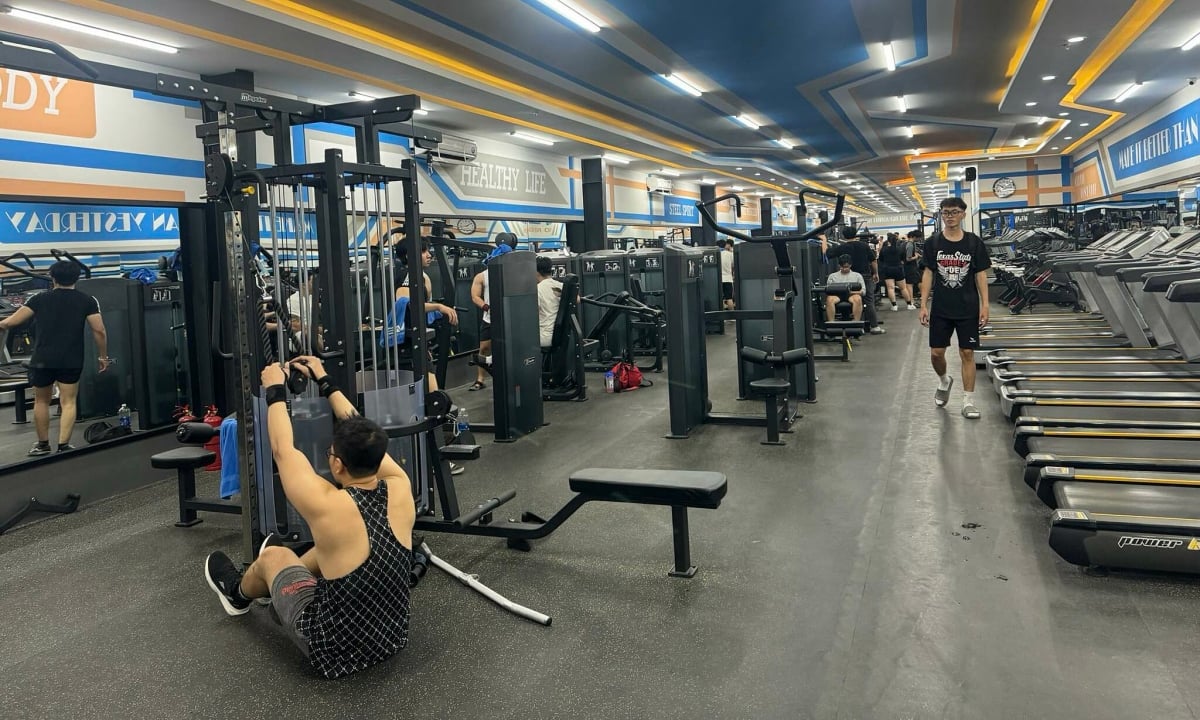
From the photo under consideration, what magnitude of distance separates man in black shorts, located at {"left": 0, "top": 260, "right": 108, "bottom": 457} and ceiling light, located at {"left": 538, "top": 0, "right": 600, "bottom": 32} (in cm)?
414

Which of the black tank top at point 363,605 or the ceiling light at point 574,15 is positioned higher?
the ceiling light at point 574,15

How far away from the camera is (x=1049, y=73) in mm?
9188

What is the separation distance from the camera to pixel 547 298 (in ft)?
23.5

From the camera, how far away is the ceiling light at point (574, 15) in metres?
6.41

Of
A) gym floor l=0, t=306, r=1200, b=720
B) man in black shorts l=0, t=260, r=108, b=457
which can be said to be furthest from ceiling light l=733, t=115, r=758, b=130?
man in black shorts l=0, t=260, r=108, b=457

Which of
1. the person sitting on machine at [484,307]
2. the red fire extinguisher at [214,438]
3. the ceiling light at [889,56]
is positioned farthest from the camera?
the ceiling light at [889,56]

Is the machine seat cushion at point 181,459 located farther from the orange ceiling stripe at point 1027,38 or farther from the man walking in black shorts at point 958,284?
the orange ceiling stripe at point 1027,38

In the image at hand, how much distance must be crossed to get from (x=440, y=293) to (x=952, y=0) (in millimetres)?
5860

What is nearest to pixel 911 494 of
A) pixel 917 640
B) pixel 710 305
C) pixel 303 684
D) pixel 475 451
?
pixel 917 640

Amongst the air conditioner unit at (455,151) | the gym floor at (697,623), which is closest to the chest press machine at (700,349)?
the gym floor at (697,623)

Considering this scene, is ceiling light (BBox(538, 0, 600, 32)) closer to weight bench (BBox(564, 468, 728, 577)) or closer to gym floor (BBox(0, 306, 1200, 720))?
gym floor (BBox(0, 306, 1200, 720))

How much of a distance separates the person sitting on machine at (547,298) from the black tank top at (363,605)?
4747 millimetres

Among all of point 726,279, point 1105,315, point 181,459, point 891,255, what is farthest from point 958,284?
point 891,255

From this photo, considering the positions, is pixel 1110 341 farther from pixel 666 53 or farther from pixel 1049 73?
pixel 666 53
